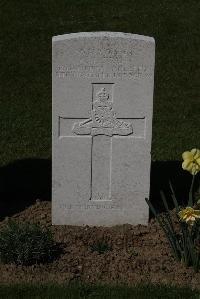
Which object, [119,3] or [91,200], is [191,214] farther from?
[119,3]

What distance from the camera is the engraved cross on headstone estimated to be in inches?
256

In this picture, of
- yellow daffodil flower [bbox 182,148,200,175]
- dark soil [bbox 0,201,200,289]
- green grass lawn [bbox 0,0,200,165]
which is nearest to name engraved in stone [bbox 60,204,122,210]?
dark soil [bbox 0,201,200,289]

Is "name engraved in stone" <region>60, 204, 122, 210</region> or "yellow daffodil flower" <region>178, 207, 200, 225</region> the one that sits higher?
"yellow daffodil flower" <region>178, 207, 200, 225</region>

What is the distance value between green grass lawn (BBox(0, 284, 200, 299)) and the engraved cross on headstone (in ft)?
4.71

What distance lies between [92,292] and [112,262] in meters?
0.64

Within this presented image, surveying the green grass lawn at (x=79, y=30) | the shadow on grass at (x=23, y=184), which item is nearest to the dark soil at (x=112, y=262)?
the shadow on grass at (x=23, y=184)

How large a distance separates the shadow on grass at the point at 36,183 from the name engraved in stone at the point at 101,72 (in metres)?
1.63

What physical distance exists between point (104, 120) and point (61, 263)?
143cm

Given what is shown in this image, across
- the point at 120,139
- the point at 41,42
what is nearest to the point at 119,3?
the point at 41,42

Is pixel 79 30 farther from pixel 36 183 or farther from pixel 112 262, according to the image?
pixel 112 262

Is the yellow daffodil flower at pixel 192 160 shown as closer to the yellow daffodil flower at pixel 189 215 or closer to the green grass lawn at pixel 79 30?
the yellow daffodil flower at pixel 189 215

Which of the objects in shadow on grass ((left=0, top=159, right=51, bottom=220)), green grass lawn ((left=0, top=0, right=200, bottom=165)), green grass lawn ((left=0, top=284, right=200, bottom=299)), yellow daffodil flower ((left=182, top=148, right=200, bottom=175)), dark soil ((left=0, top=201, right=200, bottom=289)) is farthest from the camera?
green grass lawn ((left=0, top=0, right=200, bottom=165))

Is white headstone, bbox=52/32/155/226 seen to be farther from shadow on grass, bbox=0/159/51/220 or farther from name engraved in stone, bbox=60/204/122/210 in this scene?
shadow on grass, bbox=0/159/51/220

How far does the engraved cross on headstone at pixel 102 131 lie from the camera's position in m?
6.50
